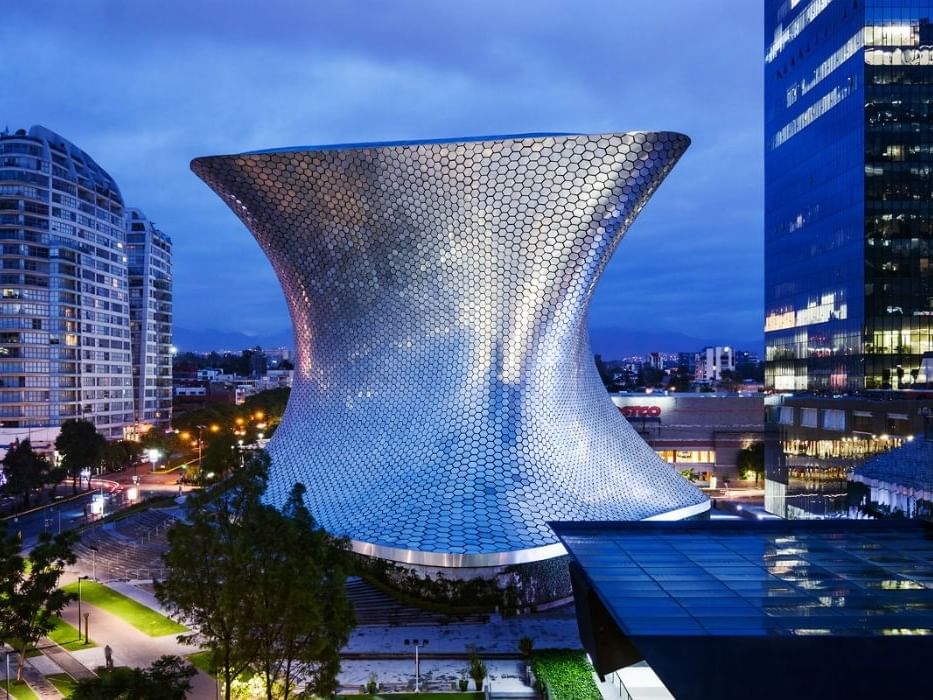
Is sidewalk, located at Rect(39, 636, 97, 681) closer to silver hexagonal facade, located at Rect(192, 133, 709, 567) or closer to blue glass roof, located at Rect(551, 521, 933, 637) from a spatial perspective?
silver hexagonal facade, located at Rect(192, 133, 709, 567)

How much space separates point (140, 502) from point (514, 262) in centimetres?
2730

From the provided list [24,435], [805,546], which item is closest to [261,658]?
[805,546]

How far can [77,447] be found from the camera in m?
45.1

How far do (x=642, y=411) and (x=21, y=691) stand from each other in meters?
41.1

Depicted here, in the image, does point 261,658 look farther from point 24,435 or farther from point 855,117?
point 24,435

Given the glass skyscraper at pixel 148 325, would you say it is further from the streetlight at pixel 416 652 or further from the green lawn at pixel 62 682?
the streetlight at pixel 416 652

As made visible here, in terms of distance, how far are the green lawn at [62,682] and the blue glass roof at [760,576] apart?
38.5 ft

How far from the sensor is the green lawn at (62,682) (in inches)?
618

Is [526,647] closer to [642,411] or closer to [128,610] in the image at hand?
[128,610]

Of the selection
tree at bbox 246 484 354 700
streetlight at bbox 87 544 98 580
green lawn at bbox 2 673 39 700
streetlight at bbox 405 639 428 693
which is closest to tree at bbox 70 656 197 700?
tree at bbox 246 484 354 700

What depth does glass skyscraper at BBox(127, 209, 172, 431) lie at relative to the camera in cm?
7919

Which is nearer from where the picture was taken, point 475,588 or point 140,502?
point 475,588

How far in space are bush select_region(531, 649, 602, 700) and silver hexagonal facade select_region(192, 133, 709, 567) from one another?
3.93 meters

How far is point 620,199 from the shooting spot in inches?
918
